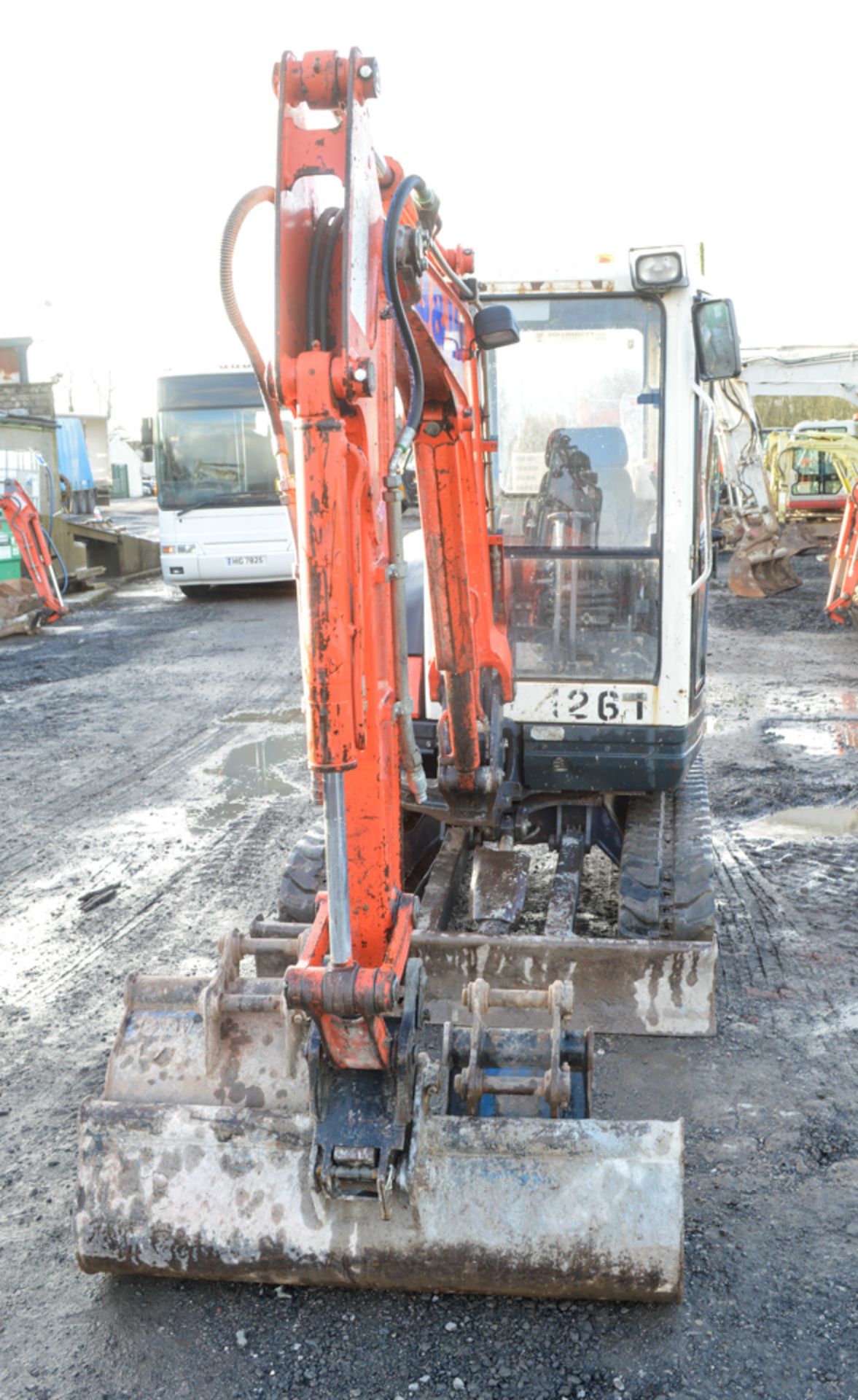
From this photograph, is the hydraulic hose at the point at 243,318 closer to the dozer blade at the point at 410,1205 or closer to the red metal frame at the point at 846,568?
the dozer blade at the point at 410,1205

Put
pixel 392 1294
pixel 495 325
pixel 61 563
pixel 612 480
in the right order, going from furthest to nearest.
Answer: pixel 61 563, pixel 612 480, pixel 495 325, pixel 392 1294

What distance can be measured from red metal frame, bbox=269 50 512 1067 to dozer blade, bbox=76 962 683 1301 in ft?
1.24

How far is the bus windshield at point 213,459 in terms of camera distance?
665 inches

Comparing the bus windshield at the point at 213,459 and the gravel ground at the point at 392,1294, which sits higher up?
the bus windshield at the point at 213,459

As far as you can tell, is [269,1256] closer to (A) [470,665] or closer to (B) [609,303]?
(A) [470,665]

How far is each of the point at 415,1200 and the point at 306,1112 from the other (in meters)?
0.37

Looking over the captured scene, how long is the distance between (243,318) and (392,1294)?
2413 millimetres

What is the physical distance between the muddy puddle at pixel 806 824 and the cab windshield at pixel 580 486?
2.39 m

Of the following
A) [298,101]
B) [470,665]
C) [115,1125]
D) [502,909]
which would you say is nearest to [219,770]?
[502,909]

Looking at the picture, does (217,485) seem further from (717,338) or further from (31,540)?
(717,338)

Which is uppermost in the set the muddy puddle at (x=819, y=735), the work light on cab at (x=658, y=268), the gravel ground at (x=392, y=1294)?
the work light on cab at (x=658, y=268)

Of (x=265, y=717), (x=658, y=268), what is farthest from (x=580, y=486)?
(x=265, y=717)

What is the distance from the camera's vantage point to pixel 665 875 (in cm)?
478

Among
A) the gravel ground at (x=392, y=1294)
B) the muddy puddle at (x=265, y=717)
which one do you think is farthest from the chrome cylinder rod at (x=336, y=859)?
the muddy puddle at (x=265, y=717)
